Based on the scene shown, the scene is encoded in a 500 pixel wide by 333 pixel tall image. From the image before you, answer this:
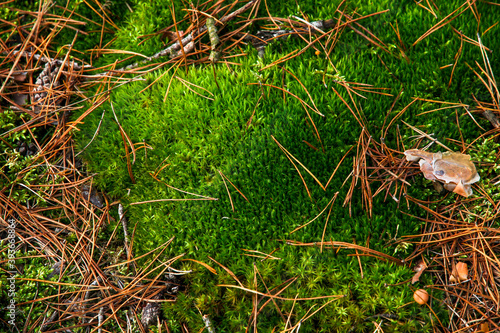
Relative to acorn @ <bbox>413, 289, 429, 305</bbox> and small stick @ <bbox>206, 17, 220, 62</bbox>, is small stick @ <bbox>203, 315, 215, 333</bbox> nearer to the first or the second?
acorn @ <bbox>413, 289, 429, 305</bbox>

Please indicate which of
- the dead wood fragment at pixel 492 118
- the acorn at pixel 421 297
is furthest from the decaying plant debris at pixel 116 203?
the acorn at pixel 421 297

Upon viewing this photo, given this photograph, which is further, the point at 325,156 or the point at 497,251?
the point at 325,156

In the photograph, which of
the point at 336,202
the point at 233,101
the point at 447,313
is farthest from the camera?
the point at 233,101

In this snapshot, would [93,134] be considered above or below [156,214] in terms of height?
above

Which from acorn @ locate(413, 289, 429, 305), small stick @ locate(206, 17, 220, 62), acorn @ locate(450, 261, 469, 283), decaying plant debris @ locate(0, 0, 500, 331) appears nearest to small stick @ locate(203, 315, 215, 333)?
decaying plant debris @ locate(0, 0, 500, 331)

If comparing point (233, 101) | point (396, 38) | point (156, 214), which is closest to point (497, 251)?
point (396, 38)

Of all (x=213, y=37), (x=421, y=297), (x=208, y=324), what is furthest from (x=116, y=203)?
(x=421, y=297)

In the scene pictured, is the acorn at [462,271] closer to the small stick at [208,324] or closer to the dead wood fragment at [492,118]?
the dead wood fragment at [492,118]

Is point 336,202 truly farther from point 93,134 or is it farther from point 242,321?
point 93,134
